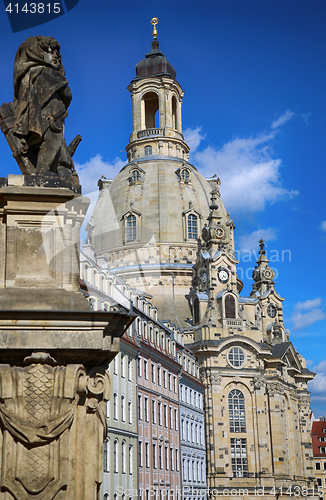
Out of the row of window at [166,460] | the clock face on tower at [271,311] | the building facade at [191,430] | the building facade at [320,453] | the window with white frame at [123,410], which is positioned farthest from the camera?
the building facade at [320,453]

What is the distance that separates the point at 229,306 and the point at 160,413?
3942 centimetres

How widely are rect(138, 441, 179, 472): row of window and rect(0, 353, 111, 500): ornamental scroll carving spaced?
41126mm

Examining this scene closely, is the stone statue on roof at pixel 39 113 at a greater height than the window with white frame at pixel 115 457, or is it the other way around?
the stone statue on roof at pixel 39 113

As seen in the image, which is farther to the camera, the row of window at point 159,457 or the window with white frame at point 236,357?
the window with white frame at point 236,357

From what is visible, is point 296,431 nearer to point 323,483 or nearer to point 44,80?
point 323,483

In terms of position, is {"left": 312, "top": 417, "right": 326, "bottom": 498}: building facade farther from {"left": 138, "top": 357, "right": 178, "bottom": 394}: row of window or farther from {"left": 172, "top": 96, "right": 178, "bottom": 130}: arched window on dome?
{"left": 138, "top": 357, "right": 178, "bottom": 394}: row of window

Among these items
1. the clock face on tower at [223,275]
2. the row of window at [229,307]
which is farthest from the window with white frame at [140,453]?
the clock face on tower at [223,275]

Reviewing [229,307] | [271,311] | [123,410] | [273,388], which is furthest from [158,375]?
[271,311]

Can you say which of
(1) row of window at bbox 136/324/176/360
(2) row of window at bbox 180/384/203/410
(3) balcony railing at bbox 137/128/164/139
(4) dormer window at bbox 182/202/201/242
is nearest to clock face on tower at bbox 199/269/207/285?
(4) dormer window at bbox 182/202/201/242

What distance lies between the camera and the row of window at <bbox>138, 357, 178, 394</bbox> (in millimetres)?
53594

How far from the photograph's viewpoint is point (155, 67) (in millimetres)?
124938

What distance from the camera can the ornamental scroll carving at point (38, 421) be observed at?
988 cm

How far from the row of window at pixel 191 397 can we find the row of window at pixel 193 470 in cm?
600

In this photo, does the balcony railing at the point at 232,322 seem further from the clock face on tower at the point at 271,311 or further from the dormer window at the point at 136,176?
the dormer window at the point at 136,176
